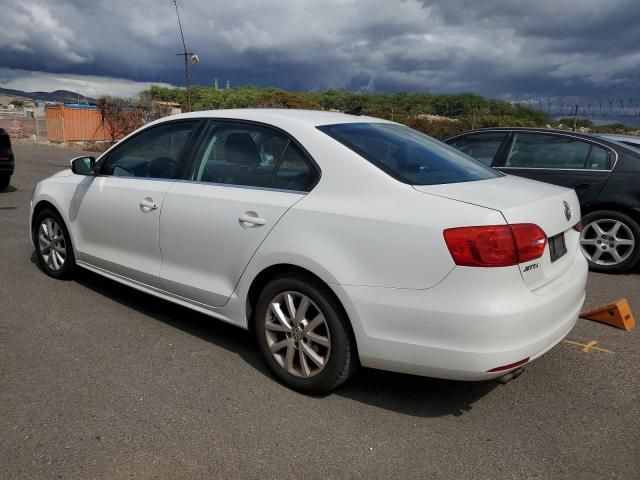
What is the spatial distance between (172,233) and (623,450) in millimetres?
2960

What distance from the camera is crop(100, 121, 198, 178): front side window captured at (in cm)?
413

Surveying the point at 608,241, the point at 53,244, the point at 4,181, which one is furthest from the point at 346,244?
the point at 4,181

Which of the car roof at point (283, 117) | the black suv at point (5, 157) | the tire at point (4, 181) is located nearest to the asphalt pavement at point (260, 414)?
the car roof at point (283, 117)

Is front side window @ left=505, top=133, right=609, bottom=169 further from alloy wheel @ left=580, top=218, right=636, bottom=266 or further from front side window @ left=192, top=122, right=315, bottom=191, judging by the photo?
front side window @ left=192, top=122, right=315, bottom=191

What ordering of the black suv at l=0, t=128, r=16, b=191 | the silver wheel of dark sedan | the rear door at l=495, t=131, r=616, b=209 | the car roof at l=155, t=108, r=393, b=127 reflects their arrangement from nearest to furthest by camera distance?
the silver wheel of dark sedan < the car roof at l=155, t=108, r=393, b=127 < the rear door at l=495, t=131, r=616, b=209 < the black suv at l=0, t=128, r=16, b=191

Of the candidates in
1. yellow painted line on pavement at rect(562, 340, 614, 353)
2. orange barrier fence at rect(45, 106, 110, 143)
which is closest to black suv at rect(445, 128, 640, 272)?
yellow painted line on pavement at rect(562, 340, 614, 353)

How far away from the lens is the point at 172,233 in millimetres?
3861

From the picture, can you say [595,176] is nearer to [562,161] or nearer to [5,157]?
[562,161]

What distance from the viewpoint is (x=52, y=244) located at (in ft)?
17.2

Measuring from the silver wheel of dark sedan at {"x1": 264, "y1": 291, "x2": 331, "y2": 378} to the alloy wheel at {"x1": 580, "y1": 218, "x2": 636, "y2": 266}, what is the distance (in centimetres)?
408

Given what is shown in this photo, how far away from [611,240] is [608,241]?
0.03m

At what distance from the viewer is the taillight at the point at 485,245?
264 centimetres

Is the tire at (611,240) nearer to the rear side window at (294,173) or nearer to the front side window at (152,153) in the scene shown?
the rear side window at (294,173)

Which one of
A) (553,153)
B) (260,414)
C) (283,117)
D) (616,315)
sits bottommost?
(260,414)
